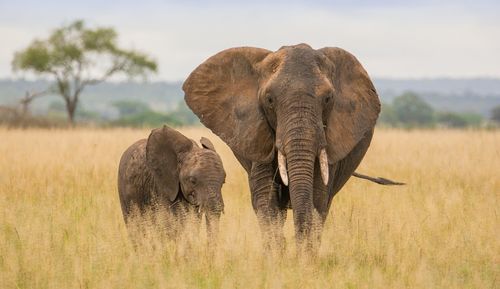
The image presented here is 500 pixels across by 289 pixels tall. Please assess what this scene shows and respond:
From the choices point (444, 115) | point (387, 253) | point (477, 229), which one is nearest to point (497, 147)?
point (477, 229)

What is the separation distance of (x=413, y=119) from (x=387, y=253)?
297ft

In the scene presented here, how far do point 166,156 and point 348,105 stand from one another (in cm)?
169

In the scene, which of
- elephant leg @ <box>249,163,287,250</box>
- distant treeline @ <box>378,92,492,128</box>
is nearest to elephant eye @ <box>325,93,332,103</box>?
elephant leg @ <box>249,163,287,250</box>

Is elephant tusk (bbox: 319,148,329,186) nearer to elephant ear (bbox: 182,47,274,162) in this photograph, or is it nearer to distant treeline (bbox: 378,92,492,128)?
elephant ear (bbox: 182,47,274,162)

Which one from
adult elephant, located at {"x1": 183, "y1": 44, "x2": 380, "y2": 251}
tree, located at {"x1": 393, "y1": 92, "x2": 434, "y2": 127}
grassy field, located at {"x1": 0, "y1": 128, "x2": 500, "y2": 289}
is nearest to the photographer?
grassy field, located at {"x1": 0, "y1": 128, "x2": 500, "y2": 289}

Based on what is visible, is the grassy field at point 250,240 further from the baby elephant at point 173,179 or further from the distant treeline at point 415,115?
the distant treeline at point 415,115

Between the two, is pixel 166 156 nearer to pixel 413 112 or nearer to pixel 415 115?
pixel 415 115

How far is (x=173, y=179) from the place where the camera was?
28.2 ft

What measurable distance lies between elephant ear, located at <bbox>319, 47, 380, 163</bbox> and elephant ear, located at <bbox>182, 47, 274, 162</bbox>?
51 cm

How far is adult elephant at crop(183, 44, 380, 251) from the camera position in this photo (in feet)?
24.5

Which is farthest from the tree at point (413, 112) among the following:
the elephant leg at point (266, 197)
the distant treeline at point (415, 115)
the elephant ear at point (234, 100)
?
the elephant leg at point (266, 197)

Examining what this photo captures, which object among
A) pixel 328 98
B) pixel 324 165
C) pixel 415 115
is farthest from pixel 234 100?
pixel 415 115

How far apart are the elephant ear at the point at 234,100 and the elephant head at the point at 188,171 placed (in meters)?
0.27

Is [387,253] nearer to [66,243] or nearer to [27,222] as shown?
[66,243]
